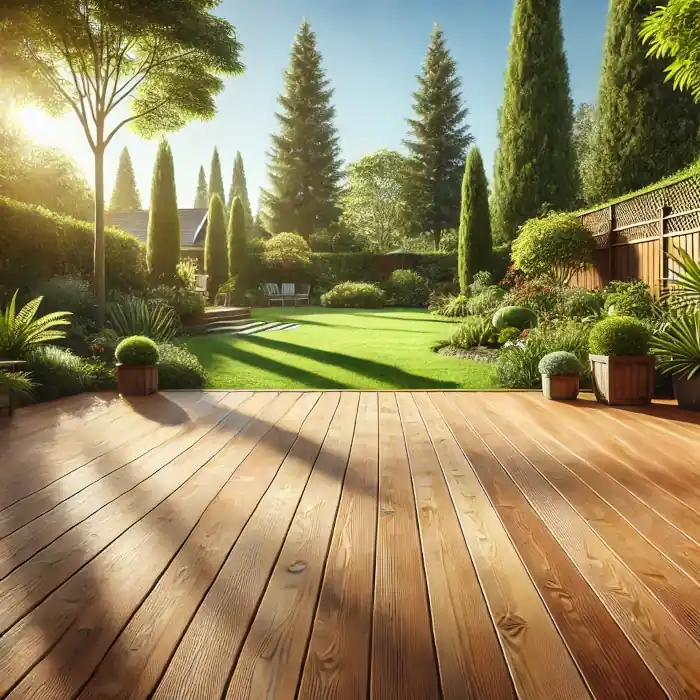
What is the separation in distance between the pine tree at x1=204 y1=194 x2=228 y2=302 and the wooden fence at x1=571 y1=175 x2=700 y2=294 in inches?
412

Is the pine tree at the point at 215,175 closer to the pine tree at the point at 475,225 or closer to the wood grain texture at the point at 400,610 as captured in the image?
the pine tree at the point at 475,225

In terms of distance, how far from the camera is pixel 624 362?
4.84 m

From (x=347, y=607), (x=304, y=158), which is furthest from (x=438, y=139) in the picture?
(x=347, y=607)

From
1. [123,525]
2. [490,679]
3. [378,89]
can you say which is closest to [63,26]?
[378,89]

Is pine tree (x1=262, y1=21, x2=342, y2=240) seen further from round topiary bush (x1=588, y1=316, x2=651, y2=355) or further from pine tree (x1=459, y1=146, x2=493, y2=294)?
round topiary bush (x1=588, y1=316, x2=651, y2=355)

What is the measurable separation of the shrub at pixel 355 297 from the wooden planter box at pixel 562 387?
1361 centimetres

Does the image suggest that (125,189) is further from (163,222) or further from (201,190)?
(163,222)

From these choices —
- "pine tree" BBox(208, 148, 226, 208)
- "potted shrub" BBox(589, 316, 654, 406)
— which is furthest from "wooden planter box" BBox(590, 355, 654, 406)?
"pine tree" BBox(208, 148, 226, 208)

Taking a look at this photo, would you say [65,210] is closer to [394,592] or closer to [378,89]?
[378,89]

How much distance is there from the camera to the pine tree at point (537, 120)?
18750mm

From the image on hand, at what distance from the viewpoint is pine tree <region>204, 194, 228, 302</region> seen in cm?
1781

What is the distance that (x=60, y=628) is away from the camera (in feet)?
4.83

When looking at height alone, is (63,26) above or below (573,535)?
above

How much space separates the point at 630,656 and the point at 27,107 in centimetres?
1149
